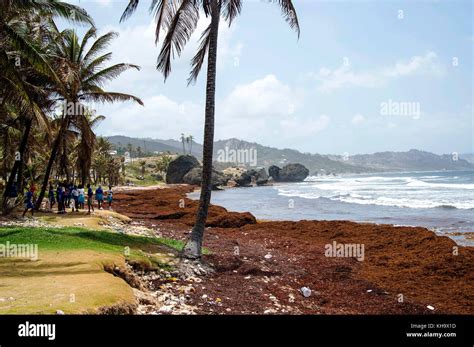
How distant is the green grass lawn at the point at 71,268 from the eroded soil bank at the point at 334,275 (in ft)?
5.13

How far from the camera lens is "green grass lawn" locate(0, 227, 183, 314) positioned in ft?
22.7

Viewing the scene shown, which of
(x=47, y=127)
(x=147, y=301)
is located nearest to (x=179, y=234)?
(x=47, y=127)

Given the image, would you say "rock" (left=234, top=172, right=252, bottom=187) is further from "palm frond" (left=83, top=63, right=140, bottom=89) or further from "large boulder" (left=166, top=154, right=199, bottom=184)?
"palm frond" (left=83, top=63, right=140, bottom=89)

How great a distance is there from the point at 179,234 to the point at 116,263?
9.99 meters

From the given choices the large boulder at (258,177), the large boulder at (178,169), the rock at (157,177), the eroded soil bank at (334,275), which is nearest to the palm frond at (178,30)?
the eroded soil bank at (334,275)

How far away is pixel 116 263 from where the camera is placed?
1031 centimetres

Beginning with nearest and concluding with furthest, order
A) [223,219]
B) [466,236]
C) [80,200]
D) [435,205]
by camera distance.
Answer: [466,236], [80,200], [223,219], [435,205]

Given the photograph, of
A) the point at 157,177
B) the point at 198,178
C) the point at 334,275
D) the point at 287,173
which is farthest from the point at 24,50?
the point at 287,173

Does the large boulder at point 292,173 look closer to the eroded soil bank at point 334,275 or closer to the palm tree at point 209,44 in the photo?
the eroded soil bank at point 334,275

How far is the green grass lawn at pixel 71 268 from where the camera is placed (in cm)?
691

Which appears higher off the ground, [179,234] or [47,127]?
[47,127]

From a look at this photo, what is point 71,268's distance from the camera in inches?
372

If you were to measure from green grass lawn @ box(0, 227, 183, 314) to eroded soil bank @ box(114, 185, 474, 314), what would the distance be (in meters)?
1.56
